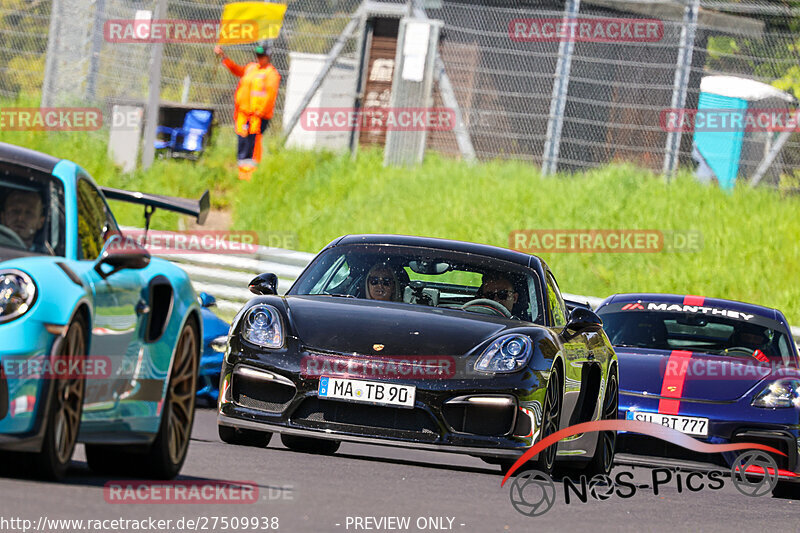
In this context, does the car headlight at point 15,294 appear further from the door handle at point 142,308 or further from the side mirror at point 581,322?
the side mirror at point 581,322

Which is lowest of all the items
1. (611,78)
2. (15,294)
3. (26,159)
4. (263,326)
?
(263,326)

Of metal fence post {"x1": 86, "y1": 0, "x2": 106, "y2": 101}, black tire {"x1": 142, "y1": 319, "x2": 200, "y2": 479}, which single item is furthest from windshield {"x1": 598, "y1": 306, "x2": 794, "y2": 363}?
metal fence post {"x1": 86, "y1": 0, "x2": 106, "y2": 101}

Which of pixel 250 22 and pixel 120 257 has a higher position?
pixel 250 22

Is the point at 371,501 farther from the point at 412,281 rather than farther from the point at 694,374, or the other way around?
the point at 694,374

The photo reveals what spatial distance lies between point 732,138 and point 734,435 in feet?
33.6

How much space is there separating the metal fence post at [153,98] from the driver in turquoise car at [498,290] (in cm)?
1227

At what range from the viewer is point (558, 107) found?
1959 cm

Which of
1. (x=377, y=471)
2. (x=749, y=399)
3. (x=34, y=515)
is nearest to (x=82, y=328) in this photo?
(x=34, y=515)

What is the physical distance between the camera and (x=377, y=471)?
27.6 feet

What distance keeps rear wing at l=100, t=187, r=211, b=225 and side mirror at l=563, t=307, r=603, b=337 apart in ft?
7.20

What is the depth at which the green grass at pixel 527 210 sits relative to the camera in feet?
60.2

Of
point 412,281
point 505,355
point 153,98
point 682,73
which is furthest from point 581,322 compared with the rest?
point 153,98

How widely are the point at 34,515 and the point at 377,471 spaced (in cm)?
337

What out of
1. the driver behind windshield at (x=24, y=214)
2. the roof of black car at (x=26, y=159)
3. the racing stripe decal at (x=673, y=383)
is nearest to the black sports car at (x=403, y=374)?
the racing stripe decal at (x=673, y=383)
